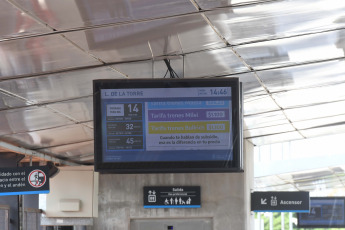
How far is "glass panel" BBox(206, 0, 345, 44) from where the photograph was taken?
25.6ft

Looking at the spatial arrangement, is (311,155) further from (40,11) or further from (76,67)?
(40,11)

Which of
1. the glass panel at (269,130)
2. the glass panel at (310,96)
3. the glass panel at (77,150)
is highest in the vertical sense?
the glass panel at (310,96)

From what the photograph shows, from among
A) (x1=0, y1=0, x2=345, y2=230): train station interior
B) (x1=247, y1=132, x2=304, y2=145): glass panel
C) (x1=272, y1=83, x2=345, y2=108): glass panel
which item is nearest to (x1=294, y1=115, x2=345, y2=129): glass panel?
(x1=0, y1=0, x2=345, y2=230): train station interior

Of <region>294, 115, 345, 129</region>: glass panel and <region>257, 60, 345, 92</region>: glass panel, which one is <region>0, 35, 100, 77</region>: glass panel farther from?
<region>294, 115, 345, 129</region>: glass panel

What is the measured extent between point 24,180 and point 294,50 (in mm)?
7041

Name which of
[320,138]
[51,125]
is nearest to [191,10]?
[51,125]

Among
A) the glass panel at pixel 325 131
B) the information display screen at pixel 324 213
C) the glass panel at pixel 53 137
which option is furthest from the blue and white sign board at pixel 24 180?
the information display screen at pixel 324 213

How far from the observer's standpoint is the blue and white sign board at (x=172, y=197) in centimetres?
1495

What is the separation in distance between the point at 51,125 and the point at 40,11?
266 inches

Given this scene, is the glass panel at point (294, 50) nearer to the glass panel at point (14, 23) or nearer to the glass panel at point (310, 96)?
the glass panel at point (310, 96)

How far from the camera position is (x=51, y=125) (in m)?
13.7

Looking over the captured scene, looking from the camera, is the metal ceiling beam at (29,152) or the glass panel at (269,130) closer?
the metal ceiling beam at (29,152)

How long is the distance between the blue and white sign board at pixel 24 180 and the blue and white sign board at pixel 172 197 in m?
2.07

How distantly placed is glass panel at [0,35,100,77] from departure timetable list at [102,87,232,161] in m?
0.75
